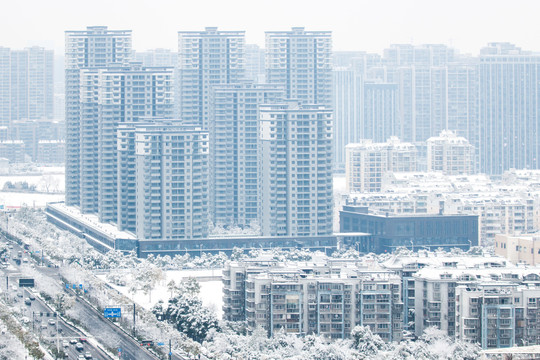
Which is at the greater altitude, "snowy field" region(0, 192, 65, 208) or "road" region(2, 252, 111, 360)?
"snowy field" region(0, 192, 65, 208)

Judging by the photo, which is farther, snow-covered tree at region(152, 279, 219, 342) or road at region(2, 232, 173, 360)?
snow-covered tree at region(152, 279, 219, 342)

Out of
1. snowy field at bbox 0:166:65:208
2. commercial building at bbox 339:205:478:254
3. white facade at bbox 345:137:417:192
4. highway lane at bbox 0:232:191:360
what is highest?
white facade at bbox 345:137:417:192

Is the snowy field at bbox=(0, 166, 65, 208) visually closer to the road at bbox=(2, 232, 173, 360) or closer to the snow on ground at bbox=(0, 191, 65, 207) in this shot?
the snow on ground at bbox=(0, 191, 65, 207)

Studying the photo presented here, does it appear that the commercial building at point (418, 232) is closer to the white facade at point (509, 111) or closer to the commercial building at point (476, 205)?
the commercial building at point (476, 205)

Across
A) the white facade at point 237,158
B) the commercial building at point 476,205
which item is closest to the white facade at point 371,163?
the commercial building at point 476,205

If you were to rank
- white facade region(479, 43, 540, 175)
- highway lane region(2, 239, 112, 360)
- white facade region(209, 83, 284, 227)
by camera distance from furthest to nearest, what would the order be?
white facade region(479, 43, 540, 175) < white facade region(209, 83, 284, 227) < highway lane region(2, 239, 112, 360)

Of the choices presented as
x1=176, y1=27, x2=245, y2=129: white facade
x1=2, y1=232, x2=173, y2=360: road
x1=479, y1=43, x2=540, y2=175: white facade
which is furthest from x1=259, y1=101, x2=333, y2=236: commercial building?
x1=479, y1=43, x2=540, y2=175: white facade
